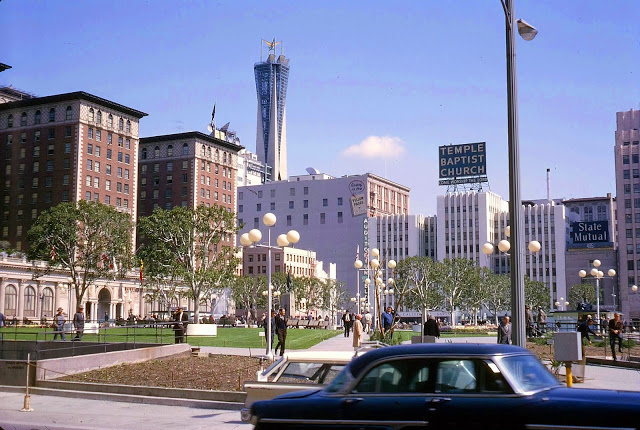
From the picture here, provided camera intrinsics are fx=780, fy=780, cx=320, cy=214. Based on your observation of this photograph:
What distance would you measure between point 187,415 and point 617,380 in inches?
527

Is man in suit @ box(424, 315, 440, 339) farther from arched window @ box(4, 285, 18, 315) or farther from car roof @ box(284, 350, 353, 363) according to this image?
arched window @ box(4, 285, 18, 315)

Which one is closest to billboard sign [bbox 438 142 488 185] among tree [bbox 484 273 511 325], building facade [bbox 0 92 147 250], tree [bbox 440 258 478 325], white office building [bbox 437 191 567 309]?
white office building [bbox 437 191 567 309]

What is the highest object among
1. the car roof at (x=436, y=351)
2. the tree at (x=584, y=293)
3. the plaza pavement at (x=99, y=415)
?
the tree at (x=584, y=293)

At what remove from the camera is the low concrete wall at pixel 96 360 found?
21.8 m

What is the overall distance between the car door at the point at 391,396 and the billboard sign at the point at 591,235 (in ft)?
522

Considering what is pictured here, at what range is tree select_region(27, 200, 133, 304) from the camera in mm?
79625

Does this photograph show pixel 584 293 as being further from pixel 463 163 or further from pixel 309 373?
pixel 309 373

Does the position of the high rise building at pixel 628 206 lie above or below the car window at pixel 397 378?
above

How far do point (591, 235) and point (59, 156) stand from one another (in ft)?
344

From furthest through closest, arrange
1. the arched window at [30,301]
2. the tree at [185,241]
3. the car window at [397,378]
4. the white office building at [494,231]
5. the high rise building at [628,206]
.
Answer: the white office building at [494,231] → the high rise building at [628,206] → the arched window at [30,301] → the tree at [185,241] → the car window at [397,378]

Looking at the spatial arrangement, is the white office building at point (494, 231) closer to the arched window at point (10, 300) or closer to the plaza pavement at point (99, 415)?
the arched window at point (10, 300)

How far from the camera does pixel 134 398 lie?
Result: 1892cm

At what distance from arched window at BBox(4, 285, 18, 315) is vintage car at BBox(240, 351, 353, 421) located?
84.0 metres

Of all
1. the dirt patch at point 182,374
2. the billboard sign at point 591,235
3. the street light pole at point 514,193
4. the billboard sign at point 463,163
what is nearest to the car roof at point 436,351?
the street light pole at point 514,193
